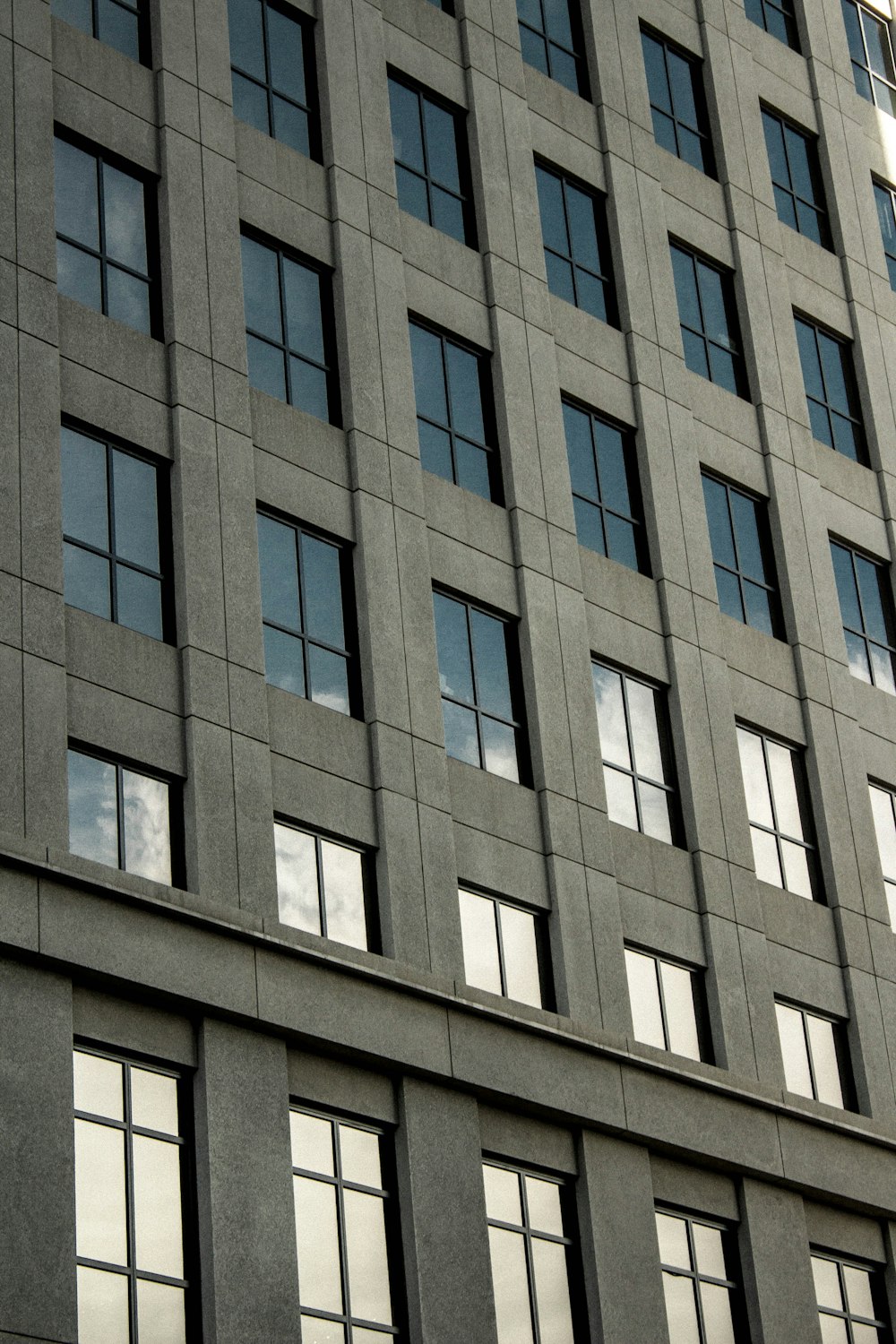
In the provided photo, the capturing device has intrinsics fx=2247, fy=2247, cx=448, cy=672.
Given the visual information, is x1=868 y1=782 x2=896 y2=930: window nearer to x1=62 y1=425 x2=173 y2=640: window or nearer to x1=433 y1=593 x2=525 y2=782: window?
x1=433 y1=593 x2=525 y2=782: window

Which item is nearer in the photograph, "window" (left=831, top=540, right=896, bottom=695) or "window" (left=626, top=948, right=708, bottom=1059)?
"window" (left=626, top=948, right=708, bottom=1059)

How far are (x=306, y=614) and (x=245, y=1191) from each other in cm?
836

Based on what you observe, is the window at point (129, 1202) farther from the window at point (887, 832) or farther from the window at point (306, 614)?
the window at point (887, 832)

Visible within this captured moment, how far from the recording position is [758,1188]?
32.3m

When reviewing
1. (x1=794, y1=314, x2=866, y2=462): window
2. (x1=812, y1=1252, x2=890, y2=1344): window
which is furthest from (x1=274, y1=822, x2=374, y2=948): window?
(x1=794, y1=314, x2=866, y2=462): window

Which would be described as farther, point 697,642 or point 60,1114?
point 697,642

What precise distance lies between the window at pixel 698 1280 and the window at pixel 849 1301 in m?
1.62

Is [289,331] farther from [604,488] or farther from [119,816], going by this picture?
[119,816]

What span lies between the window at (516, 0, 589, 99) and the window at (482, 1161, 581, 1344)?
19.8m

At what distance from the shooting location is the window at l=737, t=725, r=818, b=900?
35.8 m

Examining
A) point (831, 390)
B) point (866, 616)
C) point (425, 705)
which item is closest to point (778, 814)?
point (866, 616)

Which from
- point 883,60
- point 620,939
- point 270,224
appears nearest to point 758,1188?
point 620,939

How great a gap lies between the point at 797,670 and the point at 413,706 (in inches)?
373

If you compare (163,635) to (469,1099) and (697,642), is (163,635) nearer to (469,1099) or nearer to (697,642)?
(469,1099)
